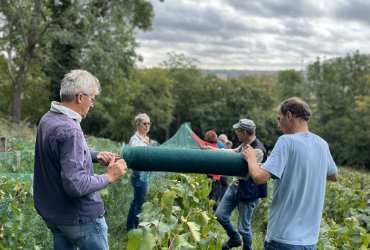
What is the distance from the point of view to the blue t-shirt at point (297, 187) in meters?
3.12

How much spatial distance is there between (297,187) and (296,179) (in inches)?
2.2

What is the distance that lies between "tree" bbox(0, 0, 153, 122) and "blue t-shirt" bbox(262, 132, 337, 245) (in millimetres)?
22176

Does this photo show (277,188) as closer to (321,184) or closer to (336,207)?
(321,184)

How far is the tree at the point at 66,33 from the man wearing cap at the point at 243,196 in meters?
19.7

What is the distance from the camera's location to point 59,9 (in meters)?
A: 27.0

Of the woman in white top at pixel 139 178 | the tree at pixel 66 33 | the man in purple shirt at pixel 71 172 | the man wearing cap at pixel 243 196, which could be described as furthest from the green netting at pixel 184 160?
the tree at pixel 66 33

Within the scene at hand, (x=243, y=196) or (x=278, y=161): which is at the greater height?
(x=278, y=161)

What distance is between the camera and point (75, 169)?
285 cm

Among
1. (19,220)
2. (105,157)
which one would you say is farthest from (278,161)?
(19,220)

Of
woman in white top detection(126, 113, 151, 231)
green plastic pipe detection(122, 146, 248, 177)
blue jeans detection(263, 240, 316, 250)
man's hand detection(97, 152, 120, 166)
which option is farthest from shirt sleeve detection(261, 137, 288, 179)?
woman in white top detection(126, 113, 151, 231)

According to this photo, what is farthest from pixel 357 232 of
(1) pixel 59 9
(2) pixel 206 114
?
(2) pixel 206 114

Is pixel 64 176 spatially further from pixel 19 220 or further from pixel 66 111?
pixel 19 220

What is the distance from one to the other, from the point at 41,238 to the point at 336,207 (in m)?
5.05

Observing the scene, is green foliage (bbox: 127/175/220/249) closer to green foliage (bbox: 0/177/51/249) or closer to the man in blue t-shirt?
the man in blue t-shirt
